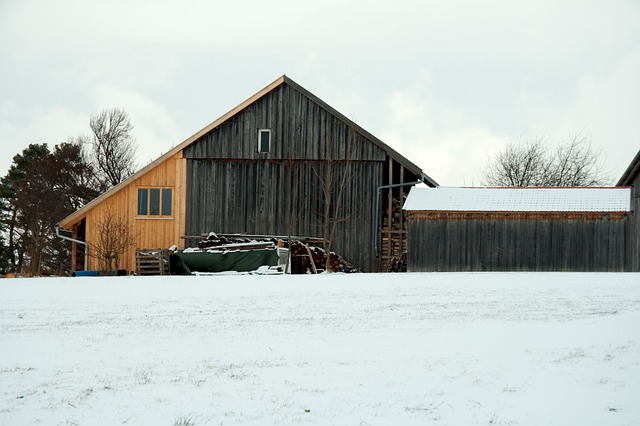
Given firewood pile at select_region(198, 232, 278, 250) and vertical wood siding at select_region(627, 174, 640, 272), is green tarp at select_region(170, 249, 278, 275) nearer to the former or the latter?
firewood pile at select_region(198, 232, 278, 250)

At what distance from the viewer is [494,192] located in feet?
110

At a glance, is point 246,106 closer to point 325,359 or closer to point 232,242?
point 232,242

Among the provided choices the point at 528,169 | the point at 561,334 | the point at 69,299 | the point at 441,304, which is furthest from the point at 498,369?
the point at 528,169

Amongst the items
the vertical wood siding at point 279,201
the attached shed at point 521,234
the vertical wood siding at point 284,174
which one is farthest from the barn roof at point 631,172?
the vertical wood siding at point 279,201

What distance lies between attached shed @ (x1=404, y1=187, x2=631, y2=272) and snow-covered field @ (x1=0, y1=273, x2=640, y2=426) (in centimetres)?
944

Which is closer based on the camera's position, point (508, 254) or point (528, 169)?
point (508, 254)

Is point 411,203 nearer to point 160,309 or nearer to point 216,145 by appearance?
point 216,145

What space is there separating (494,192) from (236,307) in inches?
660

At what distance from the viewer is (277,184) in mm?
34625

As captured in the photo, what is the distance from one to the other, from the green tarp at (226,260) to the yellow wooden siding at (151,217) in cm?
272

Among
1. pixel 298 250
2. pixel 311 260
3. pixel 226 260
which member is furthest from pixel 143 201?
pixel 311 260

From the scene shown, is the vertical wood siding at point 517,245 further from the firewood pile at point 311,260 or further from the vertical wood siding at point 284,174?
the firewood pile at point 311,260

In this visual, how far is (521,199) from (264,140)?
405 inches

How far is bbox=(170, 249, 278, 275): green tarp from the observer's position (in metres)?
32.2
